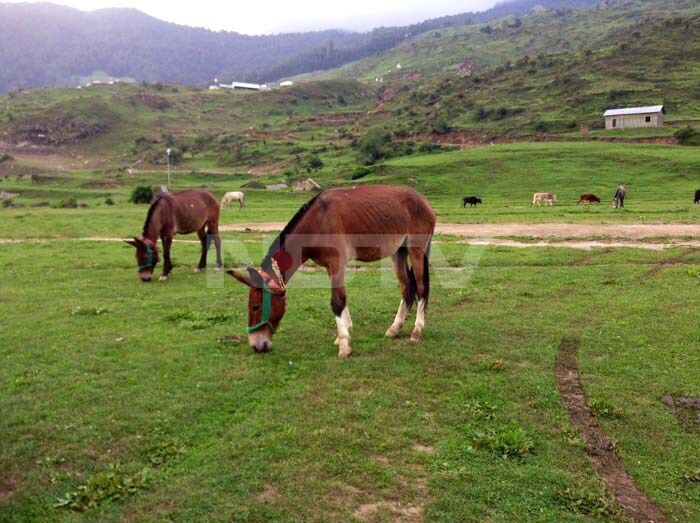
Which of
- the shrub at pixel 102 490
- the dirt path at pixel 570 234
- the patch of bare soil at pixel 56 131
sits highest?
the patch of bare soil at pixel 56 131

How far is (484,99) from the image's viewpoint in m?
97.8

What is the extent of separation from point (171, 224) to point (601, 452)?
42.3ft

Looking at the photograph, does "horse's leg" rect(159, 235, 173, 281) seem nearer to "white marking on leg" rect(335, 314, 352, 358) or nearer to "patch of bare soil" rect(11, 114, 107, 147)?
"white marking on leg" rect(335, 314, 352, 358)

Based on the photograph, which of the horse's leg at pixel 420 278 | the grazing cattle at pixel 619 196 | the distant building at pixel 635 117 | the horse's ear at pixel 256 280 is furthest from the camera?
the distant building at pixel 635 117

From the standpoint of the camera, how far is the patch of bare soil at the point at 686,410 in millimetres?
6395

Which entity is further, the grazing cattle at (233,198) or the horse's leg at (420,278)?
the grazing cattle at (233,198)

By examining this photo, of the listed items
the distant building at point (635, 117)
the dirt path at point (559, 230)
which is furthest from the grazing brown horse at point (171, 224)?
the distant building at point (635, 117)

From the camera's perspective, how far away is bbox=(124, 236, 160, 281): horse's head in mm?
14398

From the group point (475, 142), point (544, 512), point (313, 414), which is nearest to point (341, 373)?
point (313, 414)

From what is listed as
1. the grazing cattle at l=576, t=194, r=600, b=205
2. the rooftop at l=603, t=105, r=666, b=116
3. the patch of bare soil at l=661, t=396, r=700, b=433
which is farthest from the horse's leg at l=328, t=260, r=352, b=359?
the rooftop at l=603, t=105, r=666, b=116

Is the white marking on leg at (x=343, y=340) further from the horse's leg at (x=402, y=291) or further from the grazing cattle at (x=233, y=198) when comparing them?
the grazing cattle at (x=233, y=198)

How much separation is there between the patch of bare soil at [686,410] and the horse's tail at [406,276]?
4.34 m

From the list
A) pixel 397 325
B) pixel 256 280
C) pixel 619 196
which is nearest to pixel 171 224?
pixel 256 280

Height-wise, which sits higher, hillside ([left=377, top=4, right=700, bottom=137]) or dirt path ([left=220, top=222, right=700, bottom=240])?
hillside ([left=377, top=4, right=700, bottom=137])
